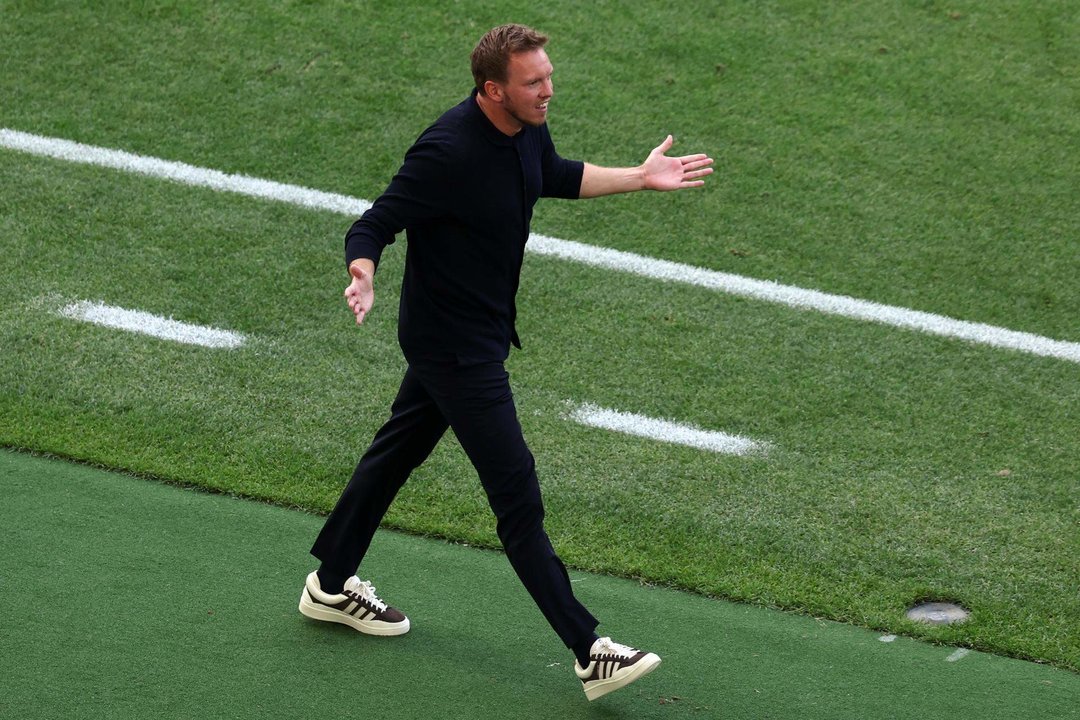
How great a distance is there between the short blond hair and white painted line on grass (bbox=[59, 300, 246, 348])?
10.7ft

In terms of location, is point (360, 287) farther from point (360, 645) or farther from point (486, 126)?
point (360, 645)

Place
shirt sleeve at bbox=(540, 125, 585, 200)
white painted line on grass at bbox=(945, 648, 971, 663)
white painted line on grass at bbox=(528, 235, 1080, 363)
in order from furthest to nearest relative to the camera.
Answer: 1. white painted line on grass at bbox=(528, 235, 1080, 363)
2. white painted line on grass at bbox=(945, 648, 971, 663)
3. shirt sleeve at bbox=(540, 125, 585, 200)

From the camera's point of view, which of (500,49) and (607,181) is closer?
(500,49)

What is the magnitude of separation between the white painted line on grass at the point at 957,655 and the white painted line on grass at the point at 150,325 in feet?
12.6

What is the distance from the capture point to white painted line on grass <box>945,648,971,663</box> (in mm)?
5102

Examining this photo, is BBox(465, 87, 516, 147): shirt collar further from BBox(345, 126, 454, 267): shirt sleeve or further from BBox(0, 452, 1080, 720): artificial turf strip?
BBox(0, 452, 1080, 720): artificial turf strip

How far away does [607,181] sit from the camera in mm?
4863

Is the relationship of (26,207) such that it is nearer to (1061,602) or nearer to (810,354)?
(810,354)

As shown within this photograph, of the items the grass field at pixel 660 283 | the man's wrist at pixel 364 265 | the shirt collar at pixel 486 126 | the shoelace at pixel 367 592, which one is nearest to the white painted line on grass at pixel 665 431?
the grass field at pixel 660 283

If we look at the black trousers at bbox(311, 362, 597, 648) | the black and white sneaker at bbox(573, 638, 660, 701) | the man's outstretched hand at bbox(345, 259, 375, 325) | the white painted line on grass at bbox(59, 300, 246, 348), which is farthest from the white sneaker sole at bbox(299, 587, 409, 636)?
the white painted line on grass at bbox(59, 300, 246, 348)

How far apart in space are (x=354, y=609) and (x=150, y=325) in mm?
2916

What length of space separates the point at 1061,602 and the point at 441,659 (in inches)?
98.6

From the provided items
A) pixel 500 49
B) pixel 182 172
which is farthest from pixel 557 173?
pixel 182 172

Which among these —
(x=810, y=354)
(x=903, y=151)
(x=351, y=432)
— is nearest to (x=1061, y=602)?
(x=810, y=354)
